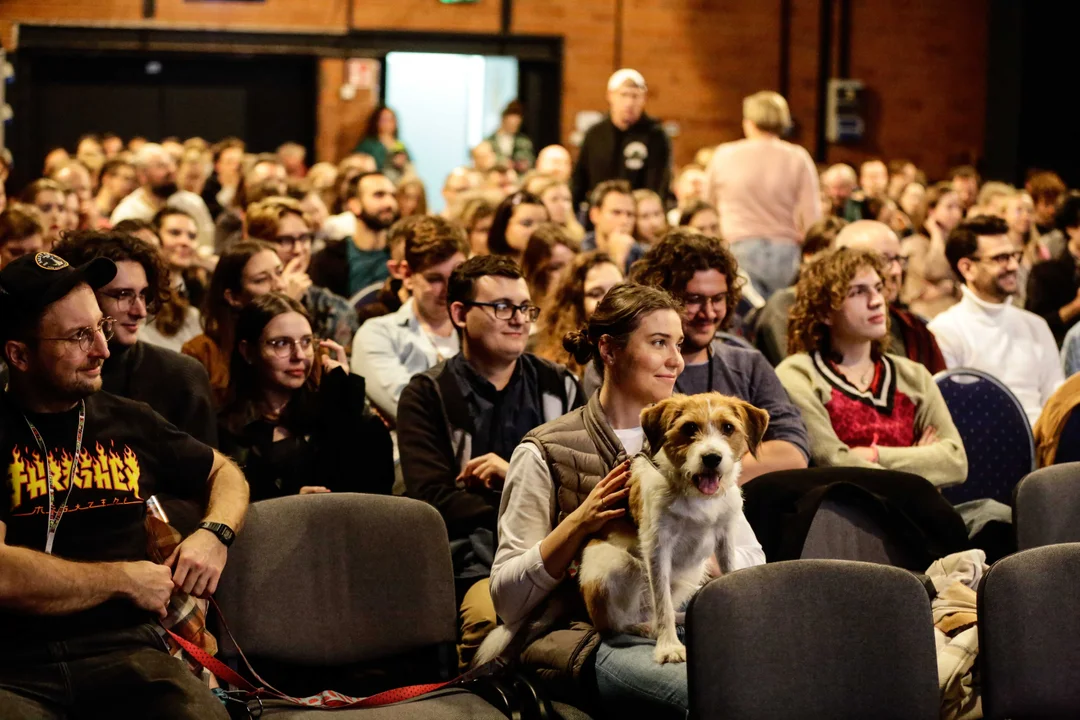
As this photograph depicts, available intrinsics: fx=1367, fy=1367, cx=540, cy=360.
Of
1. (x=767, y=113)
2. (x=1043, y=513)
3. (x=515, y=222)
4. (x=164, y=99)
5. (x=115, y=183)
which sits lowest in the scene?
(x=1043, y=513)

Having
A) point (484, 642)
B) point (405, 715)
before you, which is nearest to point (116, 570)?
point (405, 715)

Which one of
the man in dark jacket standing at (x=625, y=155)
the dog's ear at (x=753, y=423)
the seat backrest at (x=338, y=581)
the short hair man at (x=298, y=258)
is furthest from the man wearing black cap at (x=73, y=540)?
the man in dark jacket standing at (x=625, y=155)

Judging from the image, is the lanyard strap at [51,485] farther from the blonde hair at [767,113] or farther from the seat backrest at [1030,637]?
the blonde hair at [767,113]

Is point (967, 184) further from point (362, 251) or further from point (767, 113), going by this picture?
point (362, 251)

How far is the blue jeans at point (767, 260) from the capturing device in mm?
7719

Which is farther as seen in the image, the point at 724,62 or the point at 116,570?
the point at 724,62

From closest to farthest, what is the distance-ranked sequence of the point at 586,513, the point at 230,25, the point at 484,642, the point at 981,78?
1. the point at 586,513
2. the point at 484,642
3. the point at 230,25
4. the point at 981,78

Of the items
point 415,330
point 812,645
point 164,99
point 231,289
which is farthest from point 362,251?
point 164,99

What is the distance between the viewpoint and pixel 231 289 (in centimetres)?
422

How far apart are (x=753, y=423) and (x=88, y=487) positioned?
129 centimetres

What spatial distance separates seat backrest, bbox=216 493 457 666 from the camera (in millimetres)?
2943

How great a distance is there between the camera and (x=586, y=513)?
9.02 feet

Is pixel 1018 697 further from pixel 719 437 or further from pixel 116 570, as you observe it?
pixel 116 570

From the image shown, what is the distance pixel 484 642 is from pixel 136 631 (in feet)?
2.68
